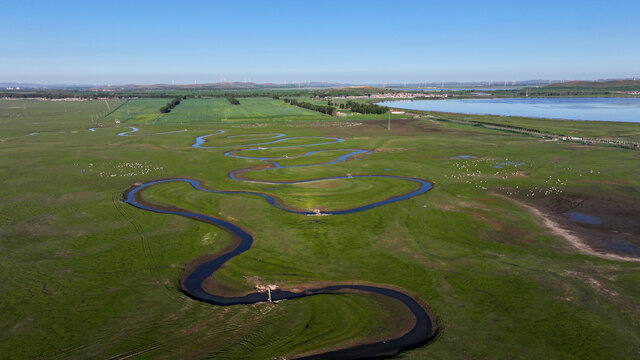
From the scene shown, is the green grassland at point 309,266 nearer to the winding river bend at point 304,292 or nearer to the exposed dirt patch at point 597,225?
the winding river bend at point 304,292

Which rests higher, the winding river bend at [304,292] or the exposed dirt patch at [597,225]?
the exposed dirt patch at [597,225]

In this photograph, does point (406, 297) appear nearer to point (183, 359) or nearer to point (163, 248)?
point (183, 359)

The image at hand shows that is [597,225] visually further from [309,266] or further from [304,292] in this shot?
[304,292]

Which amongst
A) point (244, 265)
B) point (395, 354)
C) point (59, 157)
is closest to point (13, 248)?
point (244, 265)

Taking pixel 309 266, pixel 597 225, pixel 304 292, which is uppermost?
pixel 597 225

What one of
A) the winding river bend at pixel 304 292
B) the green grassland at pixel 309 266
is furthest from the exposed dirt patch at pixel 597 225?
the winding river bend at pixel 304 292

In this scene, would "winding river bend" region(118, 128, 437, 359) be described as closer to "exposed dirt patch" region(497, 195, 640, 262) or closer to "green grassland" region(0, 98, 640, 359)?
"green grassland" region(0, 98, 640, 359)

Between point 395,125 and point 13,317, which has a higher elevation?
point 395,125

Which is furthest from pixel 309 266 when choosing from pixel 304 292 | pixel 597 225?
pixel 597 225
